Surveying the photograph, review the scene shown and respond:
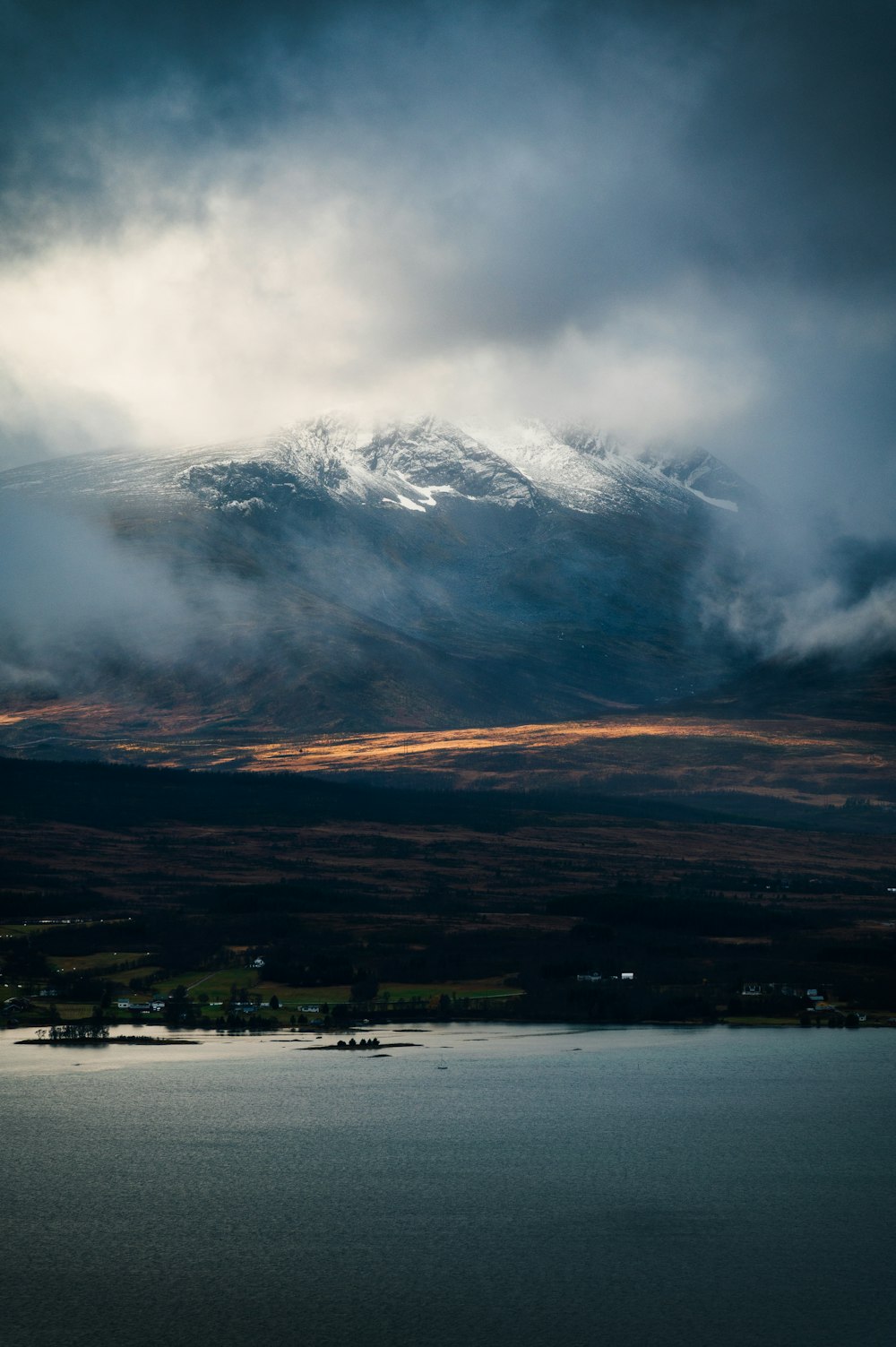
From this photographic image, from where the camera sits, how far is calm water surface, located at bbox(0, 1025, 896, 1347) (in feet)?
199

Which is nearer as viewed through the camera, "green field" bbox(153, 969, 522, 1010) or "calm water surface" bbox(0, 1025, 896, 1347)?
"calm water surface" bbox(0, 1025, 896, 1347)

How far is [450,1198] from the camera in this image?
77375 millimetres

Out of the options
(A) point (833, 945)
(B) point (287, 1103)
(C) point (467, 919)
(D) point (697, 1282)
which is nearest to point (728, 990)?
(A) point (833, 945)

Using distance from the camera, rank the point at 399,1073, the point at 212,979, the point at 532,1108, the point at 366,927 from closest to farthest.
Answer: the point at 532,1108, the point at 399,1073, the point at 212,979, the point at 366,927

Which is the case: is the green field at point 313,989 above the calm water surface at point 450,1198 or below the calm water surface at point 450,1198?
above

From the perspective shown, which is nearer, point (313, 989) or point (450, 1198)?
point (450, 1198)

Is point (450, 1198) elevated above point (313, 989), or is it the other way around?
point (313, 989)

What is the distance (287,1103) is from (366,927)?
86.0 metres

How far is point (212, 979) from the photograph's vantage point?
157 m

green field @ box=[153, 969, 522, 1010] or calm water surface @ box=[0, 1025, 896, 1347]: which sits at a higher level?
A: green field @ box=[153, 969, 522, 1010]

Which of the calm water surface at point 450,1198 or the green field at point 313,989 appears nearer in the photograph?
the calm water surface at point 450,1198

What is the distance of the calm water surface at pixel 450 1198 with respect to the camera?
60750 mm

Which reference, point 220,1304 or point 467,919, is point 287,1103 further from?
point 467,919

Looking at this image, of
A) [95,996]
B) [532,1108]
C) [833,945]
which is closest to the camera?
[532,1108]
